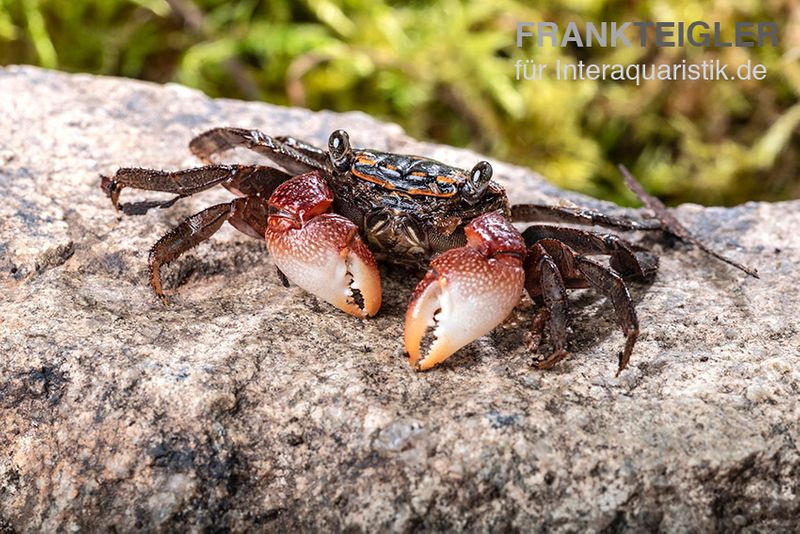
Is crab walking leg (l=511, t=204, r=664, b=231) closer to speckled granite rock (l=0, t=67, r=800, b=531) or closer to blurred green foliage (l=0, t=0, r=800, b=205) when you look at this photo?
speckled granite rock (l=0, t=67, r=800, b=531)

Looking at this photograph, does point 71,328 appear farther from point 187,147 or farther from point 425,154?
point 425,154

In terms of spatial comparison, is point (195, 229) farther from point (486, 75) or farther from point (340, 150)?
point (486, 75)

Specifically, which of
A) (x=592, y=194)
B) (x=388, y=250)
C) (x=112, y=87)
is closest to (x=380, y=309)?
(x=388, y=250)

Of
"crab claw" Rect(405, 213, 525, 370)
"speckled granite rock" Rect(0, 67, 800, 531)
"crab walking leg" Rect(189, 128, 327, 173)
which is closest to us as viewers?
"speckled granite rock" Rect(0, 67, 800, 531)

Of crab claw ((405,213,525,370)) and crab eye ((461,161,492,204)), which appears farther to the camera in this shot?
crab eye ((461,161,492,204))

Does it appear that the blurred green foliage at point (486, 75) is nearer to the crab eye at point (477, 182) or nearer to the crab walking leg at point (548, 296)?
the crab eye at point (477, 182)

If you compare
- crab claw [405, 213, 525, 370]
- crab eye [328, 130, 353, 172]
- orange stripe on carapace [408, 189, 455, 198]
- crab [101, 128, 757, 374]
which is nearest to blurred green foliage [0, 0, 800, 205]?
crab [101, 128, 757, 374]

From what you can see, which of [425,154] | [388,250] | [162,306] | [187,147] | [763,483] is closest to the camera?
[763,483]
